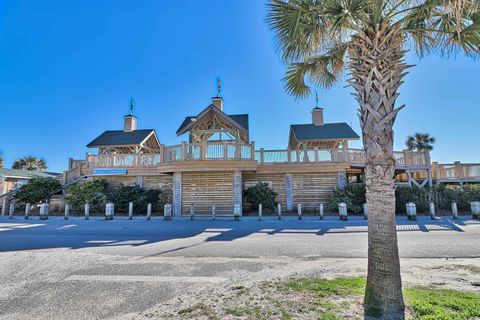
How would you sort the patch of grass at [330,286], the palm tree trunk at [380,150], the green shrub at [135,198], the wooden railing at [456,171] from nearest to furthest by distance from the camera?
the palm tree trunk at [380,150] < the patch of grass at [330,286] < the green shrub at [135,198] < the wooden railing at [456,171]

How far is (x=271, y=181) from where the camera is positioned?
50.6 ft

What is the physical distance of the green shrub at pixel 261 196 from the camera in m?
14.5

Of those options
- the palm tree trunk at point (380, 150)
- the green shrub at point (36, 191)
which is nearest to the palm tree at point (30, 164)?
the green shrub at point (36, 191)

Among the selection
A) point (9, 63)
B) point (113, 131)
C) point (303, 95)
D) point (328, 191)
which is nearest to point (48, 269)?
point (303, 95)

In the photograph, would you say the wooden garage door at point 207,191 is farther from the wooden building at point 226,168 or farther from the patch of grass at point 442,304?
the patch of grass at point 442,304

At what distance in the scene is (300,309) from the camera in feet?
9.67

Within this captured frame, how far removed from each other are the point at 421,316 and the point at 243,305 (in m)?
2.17

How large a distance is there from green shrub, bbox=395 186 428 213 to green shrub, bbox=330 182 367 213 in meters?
2.08

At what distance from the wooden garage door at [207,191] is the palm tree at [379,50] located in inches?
425

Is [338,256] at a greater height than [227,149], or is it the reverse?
[227,149]

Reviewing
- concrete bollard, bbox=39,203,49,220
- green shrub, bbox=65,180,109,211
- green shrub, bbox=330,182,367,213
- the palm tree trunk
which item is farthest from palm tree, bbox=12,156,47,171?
the palm tree trunk

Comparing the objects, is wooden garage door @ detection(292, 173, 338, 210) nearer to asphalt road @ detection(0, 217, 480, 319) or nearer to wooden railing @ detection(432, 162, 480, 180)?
asphalt road @ detection(0, 217, 480, 319)

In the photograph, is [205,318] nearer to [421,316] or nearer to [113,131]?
[421,316]

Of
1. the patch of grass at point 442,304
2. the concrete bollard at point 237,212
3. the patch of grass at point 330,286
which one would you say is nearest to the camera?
the patch of grass at point 442,304
